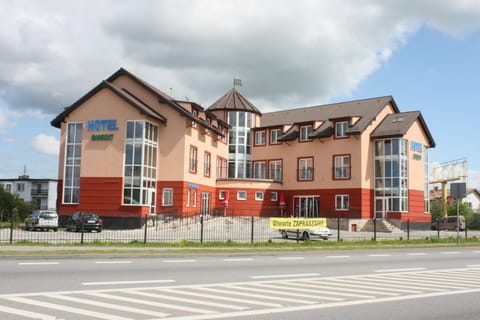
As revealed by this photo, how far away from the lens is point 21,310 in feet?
25.8

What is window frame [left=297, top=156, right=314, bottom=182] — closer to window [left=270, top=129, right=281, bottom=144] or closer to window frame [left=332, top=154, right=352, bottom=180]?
window frame [left=332, top=154, right=352, bottom=180]

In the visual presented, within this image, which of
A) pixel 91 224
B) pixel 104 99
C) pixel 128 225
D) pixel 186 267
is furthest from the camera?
pixel 104 99

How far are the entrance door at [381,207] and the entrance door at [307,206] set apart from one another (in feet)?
17.5

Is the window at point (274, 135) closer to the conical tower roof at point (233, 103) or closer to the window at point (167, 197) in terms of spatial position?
the conical tower roof at point (233, 103)

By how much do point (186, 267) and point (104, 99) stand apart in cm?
2724

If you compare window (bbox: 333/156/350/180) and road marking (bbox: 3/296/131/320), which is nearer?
road marking (bbox: 3/296/131/320)

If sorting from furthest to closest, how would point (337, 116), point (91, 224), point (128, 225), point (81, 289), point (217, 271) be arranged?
point (337, 116)
point (128, 225)
point (91, 224)
point (217, 271)
point (81, 289)

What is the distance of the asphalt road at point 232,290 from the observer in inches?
321

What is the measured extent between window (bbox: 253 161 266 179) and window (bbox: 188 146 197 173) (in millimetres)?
11567

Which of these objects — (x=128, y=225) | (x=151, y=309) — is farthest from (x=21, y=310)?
(x=128, y=225)

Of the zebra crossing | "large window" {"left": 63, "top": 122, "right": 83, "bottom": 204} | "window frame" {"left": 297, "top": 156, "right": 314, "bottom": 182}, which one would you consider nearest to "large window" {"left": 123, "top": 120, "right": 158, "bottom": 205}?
"large window" {"left": 63, "top": 122, "right": 83, "bottom": 204}

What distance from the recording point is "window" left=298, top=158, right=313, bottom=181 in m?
47.8

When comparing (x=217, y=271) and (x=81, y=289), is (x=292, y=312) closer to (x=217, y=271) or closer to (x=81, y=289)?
(x=81, y=289)

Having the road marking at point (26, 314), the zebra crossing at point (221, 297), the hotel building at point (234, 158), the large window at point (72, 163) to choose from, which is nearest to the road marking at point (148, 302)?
the zebra crossing at point (221, 297)
